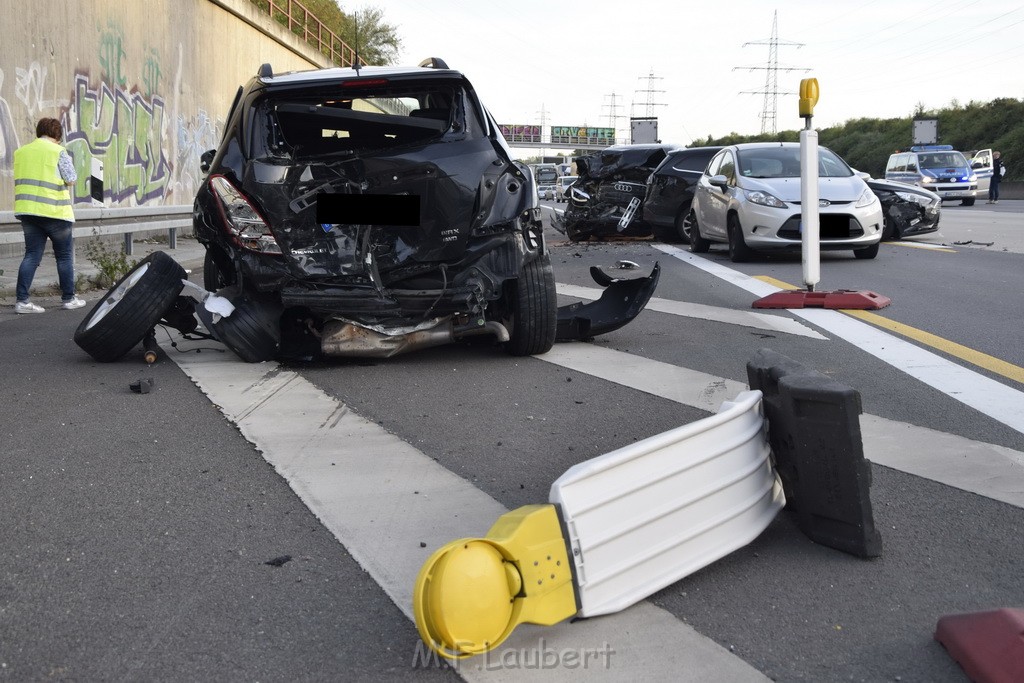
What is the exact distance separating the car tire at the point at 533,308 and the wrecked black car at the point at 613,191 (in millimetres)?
11589

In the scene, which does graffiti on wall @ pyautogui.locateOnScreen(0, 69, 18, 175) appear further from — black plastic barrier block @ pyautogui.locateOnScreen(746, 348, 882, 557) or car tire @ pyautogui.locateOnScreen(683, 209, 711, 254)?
black plastic barrier block @ pyautogui.locateOnScreen(746, 348, 882, 557)

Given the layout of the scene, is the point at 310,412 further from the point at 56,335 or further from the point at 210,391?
the point at 56,335

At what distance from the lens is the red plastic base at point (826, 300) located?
8.60 meters

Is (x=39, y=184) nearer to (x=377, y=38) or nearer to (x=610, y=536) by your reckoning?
(x=610, y=536)

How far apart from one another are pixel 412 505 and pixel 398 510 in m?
0.06

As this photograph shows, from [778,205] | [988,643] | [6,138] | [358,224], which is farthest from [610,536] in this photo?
[6,138]

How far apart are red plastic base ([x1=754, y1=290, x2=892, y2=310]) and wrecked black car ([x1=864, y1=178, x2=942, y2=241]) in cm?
785

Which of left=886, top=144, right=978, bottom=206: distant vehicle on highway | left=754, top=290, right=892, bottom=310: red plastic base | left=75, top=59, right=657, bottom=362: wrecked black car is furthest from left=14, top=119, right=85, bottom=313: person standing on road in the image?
left=886, top=144, right=978, bottom=206: distant vehicle on highway

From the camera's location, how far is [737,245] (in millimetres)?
13469

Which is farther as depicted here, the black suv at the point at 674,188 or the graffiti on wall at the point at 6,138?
the black suv at the point at 674,188

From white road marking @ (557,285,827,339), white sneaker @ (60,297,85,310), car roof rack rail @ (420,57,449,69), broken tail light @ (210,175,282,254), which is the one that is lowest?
white sneaker @ (60,297,85,310)

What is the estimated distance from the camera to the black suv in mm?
16547

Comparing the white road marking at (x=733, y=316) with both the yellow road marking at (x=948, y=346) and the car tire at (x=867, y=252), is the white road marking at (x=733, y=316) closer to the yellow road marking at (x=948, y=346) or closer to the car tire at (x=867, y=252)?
the yellow road marking at (x=948, y=346)

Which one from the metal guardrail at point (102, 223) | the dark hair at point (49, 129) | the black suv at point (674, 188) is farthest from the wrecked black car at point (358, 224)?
the black suv at point (674, 188)
